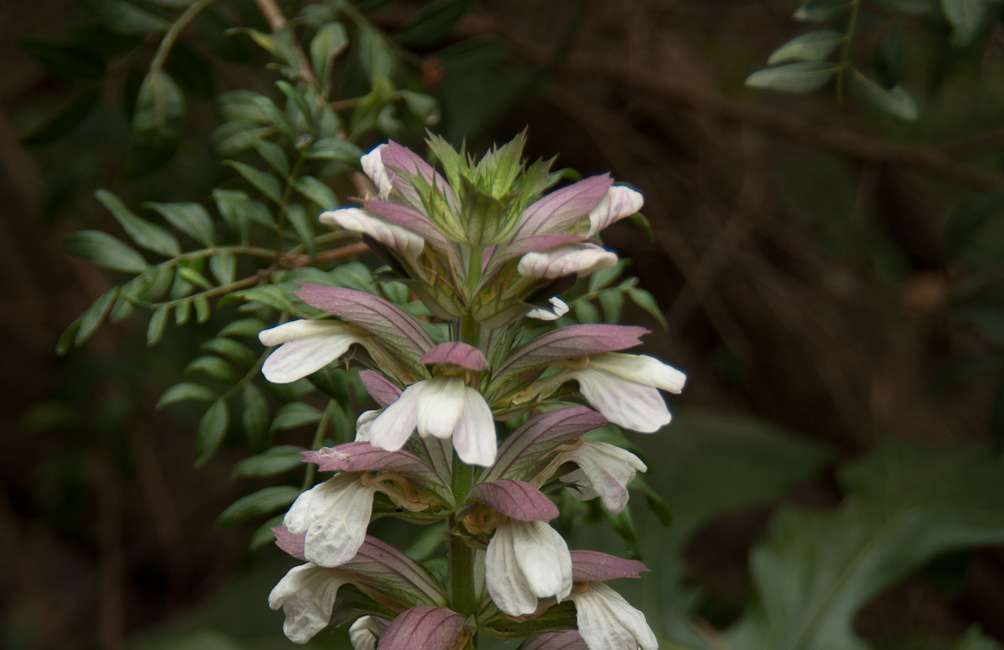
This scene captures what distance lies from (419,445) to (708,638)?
1.33 meters

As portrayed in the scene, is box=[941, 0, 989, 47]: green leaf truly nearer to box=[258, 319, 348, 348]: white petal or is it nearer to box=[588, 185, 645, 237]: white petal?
box=[588, 185, 645, 237]: white petal

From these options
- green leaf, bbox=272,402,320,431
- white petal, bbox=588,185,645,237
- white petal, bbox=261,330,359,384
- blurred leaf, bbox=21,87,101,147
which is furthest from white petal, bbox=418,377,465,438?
blurred leaf, bbox=21,87,101,147

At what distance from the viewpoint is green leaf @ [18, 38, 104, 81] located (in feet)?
5.55

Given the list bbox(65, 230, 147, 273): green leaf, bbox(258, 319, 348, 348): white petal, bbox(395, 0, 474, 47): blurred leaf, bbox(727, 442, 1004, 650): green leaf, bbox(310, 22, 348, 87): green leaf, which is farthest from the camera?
bbox(727, 442, 1004, 650): green leaf

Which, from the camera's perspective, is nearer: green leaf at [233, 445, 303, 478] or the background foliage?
green leaf at [233, 445, 303, 478]

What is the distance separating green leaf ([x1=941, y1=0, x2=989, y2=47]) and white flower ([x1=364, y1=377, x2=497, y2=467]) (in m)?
0.94

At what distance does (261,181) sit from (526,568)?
27.2 inches

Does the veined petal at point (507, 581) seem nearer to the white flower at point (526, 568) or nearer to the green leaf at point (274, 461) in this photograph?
the white flower at point (526, 568)

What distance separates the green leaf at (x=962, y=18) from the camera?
148 centimetres

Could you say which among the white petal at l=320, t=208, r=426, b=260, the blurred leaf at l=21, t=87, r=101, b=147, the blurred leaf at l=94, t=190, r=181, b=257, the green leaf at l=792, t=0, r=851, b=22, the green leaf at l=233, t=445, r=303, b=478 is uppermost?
the green leaf at l=792, t=0, r=851, b=22

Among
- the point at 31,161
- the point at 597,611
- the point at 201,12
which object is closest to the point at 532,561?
the point at 597,611

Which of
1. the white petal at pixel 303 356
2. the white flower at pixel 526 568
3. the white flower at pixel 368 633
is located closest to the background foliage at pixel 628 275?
the white flower at pixel 368 633

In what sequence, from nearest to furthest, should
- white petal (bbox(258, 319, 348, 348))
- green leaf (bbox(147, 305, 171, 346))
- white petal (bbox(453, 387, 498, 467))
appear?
white petal (bbox(453, 387, 498, 467))
white petal (bbox(258, 319, 348, 348))
green leaf (bbox(147, 305, 171, 346))

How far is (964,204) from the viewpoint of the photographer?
6.72 ft
